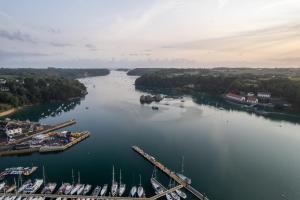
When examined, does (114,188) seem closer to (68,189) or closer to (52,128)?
(68,189)

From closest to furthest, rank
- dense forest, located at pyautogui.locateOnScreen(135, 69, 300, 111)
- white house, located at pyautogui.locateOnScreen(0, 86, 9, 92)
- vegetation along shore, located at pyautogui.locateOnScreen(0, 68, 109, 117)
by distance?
vegetation along shore, located at pyautogui.locateOnScreen(0, 68, 109, 117), white house, located at pyautogui.locateOnScreen(0, 86, 9, 92), dense forest, located at pyautogui.locateOnScreen(135, 69, 300, 111)

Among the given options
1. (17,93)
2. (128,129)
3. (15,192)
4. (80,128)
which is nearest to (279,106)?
(128,129)

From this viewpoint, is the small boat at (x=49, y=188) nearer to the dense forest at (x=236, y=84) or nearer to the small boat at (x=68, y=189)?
the small boat at (x=68, y=189)

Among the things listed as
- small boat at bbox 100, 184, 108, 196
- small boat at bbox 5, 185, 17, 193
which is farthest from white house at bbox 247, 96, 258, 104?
small boat at bbox 5, 185, 17, 193

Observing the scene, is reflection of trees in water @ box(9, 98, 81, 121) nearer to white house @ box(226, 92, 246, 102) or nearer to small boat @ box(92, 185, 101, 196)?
small boat @ box(92, 185, 101, 196)

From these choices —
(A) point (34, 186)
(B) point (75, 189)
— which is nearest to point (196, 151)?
(B) point (75, 189)
